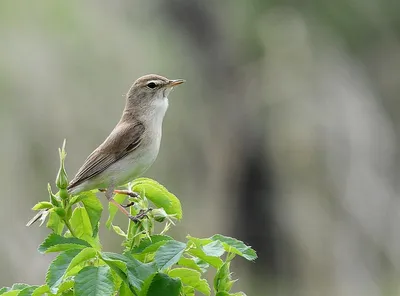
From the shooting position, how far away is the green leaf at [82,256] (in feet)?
6.29

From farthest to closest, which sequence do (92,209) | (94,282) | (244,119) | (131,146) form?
1. (244,119)
2. (131,146)
3. (92,209)
4. (94,282)

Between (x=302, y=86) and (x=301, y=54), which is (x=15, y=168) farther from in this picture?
(x=301, y=54)

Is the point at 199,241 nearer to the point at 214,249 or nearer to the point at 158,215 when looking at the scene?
the point at 214,249

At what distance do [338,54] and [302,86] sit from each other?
74.7 inches

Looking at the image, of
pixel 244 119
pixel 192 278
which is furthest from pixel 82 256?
pixel 244 119

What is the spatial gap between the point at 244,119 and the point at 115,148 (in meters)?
10.9

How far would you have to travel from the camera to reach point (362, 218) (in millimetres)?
11992

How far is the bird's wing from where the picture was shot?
2.98m

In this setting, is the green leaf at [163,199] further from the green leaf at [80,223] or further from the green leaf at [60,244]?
the green leaf at [60,244]

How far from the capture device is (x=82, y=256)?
1.92 metres

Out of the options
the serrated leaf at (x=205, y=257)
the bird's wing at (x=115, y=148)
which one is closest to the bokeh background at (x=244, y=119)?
the bird's wing at (x=115, y=148)

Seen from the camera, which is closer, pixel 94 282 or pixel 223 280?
pixel 94 282

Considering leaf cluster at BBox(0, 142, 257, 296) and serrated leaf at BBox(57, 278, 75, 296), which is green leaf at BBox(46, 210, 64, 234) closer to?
leaf cluster at BBox(0, 142, 257, 296)

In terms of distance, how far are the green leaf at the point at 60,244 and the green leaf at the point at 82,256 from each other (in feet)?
0.12
